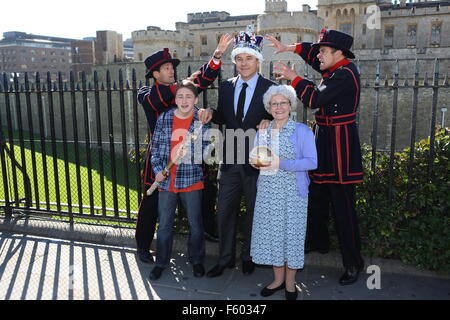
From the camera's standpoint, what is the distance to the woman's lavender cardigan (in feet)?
10.1

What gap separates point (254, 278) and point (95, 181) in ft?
44.8

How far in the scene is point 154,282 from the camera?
3551 mm

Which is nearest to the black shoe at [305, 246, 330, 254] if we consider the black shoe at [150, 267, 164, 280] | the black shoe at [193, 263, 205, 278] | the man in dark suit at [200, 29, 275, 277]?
the man in dark suit at [200, 29, 275, 277]

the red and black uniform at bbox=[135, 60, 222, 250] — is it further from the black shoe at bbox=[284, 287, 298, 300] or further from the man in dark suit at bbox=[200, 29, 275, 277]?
the black shoe at bbox=[284, 287, 298, 300]

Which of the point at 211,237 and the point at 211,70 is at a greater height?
the point at 211,70

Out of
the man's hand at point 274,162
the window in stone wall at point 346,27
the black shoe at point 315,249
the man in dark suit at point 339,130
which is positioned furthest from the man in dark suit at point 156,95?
the window in stone wall at point 346,27

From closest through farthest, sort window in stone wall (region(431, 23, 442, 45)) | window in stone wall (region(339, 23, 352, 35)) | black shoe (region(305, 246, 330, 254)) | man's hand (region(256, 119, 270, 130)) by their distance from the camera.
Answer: man's hand (region(256, 119, 270, 130)) < black shoe (region(305, 246, 330, 254)) < window in stone wall (region(431, 23, 442, 45)) < window in stone wall (region(339, 23, 352, 35))

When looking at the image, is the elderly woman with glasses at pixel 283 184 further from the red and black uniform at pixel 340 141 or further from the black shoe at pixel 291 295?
the red and black uniform at pixel 340 141

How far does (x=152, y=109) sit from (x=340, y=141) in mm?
1711

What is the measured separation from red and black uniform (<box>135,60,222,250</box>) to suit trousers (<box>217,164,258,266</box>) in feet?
2.39

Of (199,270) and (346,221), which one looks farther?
(199,270)

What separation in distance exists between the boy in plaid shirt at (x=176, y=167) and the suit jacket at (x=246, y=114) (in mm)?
205

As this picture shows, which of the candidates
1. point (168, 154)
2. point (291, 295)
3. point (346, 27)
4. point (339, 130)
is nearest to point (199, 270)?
point (291, 295)

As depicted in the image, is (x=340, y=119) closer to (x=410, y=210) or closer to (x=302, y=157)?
(x=302, y=157)
